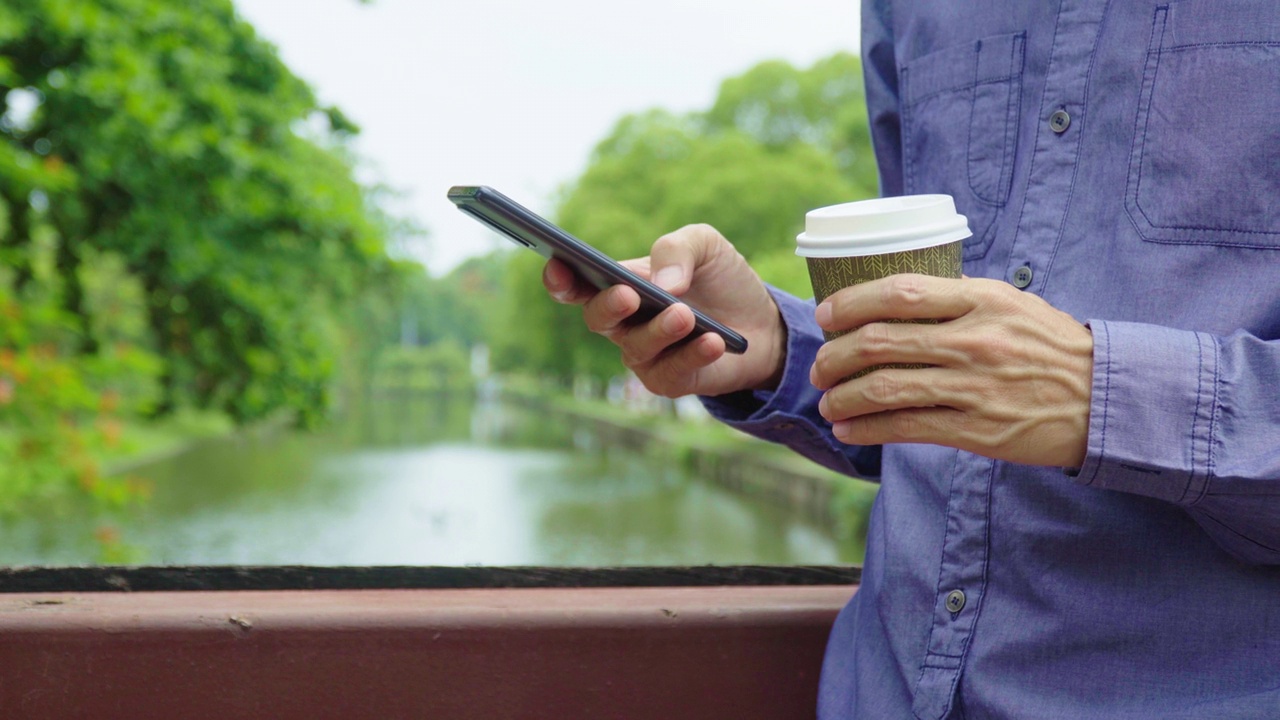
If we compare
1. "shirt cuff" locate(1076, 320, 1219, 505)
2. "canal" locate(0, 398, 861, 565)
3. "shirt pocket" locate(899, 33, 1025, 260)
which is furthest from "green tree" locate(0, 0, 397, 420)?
"shirt cuff" locate(1076, 320, 1219, 505)

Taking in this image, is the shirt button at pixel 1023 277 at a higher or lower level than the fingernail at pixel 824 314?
higher

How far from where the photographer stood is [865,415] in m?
0.89

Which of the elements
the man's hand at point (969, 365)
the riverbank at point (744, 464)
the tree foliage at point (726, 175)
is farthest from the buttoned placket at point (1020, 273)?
the tree foliage at point (726, 175)

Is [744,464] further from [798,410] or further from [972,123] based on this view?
[972,123]

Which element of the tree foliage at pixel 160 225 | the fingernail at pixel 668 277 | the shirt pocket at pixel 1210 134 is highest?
the tree foliage at pixel 160 225

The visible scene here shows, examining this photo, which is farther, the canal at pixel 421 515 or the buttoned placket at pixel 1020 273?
the canal at pixel 421 515

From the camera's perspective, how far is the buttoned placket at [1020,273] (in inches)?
40.3

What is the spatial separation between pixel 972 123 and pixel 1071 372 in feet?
1.30

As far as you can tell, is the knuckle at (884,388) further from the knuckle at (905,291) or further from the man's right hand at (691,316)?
the man's right hand at (691,316)

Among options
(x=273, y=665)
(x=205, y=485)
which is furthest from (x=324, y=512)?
(x=273, y=665)

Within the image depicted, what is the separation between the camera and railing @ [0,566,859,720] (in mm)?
1220

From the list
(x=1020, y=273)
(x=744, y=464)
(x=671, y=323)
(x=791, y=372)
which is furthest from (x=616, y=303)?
(x=744, y=464)

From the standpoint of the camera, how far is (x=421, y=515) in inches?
917

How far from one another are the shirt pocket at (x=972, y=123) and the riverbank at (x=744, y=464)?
562 centimetres
